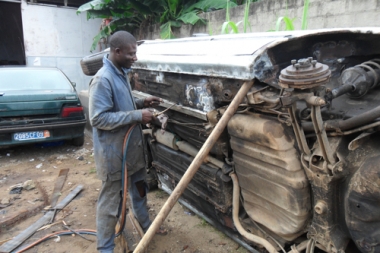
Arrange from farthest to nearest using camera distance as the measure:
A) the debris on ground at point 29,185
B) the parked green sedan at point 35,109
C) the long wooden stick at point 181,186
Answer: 1. the parked green sedan at point 35,109
2. the debris on ground at point 29,185
3. the long wooden stick at point 181,186

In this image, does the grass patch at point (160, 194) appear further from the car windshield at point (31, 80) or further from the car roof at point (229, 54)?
the car windshield at point (31, 80)

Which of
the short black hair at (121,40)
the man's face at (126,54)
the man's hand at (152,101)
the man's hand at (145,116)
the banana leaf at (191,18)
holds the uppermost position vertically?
the banana leaf at (191,18)

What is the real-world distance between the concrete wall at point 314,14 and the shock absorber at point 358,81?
2.57 metres

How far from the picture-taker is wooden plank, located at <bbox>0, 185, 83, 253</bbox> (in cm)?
284

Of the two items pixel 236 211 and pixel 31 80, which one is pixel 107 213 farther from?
pixel 31 80

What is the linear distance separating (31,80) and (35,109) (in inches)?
32.5

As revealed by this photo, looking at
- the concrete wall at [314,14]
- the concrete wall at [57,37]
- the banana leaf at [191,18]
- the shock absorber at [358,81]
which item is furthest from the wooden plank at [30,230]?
the concrete wall at [57,37]

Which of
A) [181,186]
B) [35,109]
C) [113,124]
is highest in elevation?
[113,124]

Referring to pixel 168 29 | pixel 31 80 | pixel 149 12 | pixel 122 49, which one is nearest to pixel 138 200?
pixel 122 49

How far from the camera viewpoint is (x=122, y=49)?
2.36 meters

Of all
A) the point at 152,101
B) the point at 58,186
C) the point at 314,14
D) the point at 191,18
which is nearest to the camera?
the point at 152,101

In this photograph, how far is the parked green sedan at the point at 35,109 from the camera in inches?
194

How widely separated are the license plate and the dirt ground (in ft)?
1.42

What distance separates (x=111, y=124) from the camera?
2.26m
